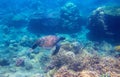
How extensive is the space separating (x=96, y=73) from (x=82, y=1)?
88.9 feet

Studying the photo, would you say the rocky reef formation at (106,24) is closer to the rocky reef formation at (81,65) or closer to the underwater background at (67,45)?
the underwater background at (67,45)

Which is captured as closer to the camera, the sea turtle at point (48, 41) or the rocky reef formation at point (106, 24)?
the sea turtle at point (48, 41)

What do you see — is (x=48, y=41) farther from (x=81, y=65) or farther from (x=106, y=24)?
(x=81, y=65)

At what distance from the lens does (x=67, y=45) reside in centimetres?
1096

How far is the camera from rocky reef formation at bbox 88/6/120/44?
14680 mm

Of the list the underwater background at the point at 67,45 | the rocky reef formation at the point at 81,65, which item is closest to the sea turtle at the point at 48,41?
the underwater background at the point at 67,45

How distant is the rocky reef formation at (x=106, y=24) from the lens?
14.7 meters

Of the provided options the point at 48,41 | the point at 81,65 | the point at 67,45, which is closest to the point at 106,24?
the point at 48,41

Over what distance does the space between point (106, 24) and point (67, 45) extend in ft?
16.5

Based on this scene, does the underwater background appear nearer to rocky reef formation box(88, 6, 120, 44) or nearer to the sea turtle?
rocky reef formation box(88, 6, 120, 44)

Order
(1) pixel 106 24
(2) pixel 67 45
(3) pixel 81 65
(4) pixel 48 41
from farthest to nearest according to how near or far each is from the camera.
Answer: (1) pixel 106 24
(4) pixel 48 41
(2) pixel 67 45
(3) pixel 81 65

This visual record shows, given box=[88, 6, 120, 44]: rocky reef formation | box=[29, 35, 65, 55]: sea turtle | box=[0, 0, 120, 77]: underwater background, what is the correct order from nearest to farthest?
box=[0, 0, 120, 77]: underwater background, box=[29, 35, 65, 55]: sea turtle, box=[88, 6, 120, 44]: rocky reef formation

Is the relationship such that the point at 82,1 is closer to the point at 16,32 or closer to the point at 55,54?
the point at 16,32

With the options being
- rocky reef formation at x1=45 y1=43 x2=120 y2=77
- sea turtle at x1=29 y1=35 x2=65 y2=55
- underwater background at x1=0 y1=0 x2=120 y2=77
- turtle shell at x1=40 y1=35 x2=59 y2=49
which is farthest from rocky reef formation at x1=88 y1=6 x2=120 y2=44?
rocky reef formation at x1=45 y1=43 x2=120 y2=77
